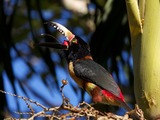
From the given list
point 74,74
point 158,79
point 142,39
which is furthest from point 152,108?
point 74,74

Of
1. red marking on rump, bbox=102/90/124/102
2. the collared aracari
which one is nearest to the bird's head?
the collared aracari

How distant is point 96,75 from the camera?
252 centimetres

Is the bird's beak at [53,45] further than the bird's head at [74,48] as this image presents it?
No

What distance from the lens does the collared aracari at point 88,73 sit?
244cm

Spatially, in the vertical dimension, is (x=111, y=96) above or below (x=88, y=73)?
below

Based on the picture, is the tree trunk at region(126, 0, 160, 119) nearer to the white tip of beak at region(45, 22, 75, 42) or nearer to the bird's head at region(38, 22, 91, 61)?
the white tip of beak at region(45, 22, 75, 42)

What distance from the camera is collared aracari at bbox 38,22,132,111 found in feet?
7.99

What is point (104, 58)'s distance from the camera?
3.09 metres

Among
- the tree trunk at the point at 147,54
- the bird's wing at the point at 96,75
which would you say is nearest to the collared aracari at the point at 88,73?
the bird's wing at the point at 96,75

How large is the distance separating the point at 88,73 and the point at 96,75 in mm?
79

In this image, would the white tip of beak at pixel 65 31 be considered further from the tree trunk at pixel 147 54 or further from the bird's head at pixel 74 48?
the tree trunk at pixel 147 54

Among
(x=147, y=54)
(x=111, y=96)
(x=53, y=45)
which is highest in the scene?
(x=53, y=45)

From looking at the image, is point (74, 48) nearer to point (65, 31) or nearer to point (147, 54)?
point (65, 31)

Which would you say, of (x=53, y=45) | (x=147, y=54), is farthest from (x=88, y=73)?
(x=147, y=54)
